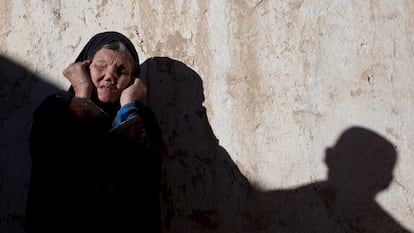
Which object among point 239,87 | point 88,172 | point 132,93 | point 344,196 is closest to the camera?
point 88,172

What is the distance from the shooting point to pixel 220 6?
3.40 meters

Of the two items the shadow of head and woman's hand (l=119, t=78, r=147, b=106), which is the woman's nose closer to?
woman's hand (l=119, t=78, r=147, b=106)

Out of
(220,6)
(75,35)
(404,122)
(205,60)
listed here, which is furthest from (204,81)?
(404,122)

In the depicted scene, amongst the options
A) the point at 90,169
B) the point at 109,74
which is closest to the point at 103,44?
the point at 109,74

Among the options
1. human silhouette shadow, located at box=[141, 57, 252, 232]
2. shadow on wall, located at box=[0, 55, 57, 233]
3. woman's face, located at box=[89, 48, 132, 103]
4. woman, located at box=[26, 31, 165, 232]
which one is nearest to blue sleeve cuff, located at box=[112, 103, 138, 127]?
woman, located at box=[26, 31, 165, 232]

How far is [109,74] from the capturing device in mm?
2885

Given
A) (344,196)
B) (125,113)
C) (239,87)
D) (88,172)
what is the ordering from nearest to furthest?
(88,172)
(125,113)
(344,196)
(239,87)

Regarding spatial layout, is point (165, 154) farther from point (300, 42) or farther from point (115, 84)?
point (300, 42)

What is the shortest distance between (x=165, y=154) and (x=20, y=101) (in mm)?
686

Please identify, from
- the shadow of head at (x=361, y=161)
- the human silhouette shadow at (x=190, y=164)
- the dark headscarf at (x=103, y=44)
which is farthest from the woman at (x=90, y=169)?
the shadow of head at (x=361, y=161)

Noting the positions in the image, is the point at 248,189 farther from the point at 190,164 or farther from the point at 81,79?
the point at 81,79

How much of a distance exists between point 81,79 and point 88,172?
420 millimetres

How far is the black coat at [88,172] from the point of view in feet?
8.32

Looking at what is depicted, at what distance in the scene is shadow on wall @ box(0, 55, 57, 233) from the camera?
3.25 m
